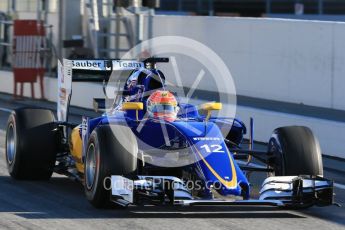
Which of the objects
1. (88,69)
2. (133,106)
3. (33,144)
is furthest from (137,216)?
(88,69)

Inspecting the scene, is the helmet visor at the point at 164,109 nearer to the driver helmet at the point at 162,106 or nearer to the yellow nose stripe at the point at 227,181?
the driver helmet at the point at 162,106

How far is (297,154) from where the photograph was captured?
9891 mm

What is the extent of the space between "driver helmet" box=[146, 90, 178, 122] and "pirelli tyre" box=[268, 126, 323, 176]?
1129 mm

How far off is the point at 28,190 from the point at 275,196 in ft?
9.77

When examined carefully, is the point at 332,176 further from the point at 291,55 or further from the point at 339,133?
the point at 291,55

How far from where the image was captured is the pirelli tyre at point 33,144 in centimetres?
1124

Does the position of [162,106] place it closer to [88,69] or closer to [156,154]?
[156,154]

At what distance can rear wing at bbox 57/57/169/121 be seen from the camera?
11.9 metres

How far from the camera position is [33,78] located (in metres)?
23.0

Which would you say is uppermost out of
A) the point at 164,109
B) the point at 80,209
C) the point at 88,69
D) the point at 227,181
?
the point at 88,69

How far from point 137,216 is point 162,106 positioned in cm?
152

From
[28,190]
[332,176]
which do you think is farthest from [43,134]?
[332,176]

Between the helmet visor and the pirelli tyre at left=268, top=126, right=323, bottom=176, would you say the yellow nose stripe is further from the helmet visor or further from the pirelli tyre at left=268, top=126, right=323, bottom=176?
the helmet visor

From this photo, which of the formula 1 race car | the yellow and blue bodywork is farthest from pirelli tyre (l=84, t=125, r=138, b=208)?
Answer: the yellow and blue bodywork
